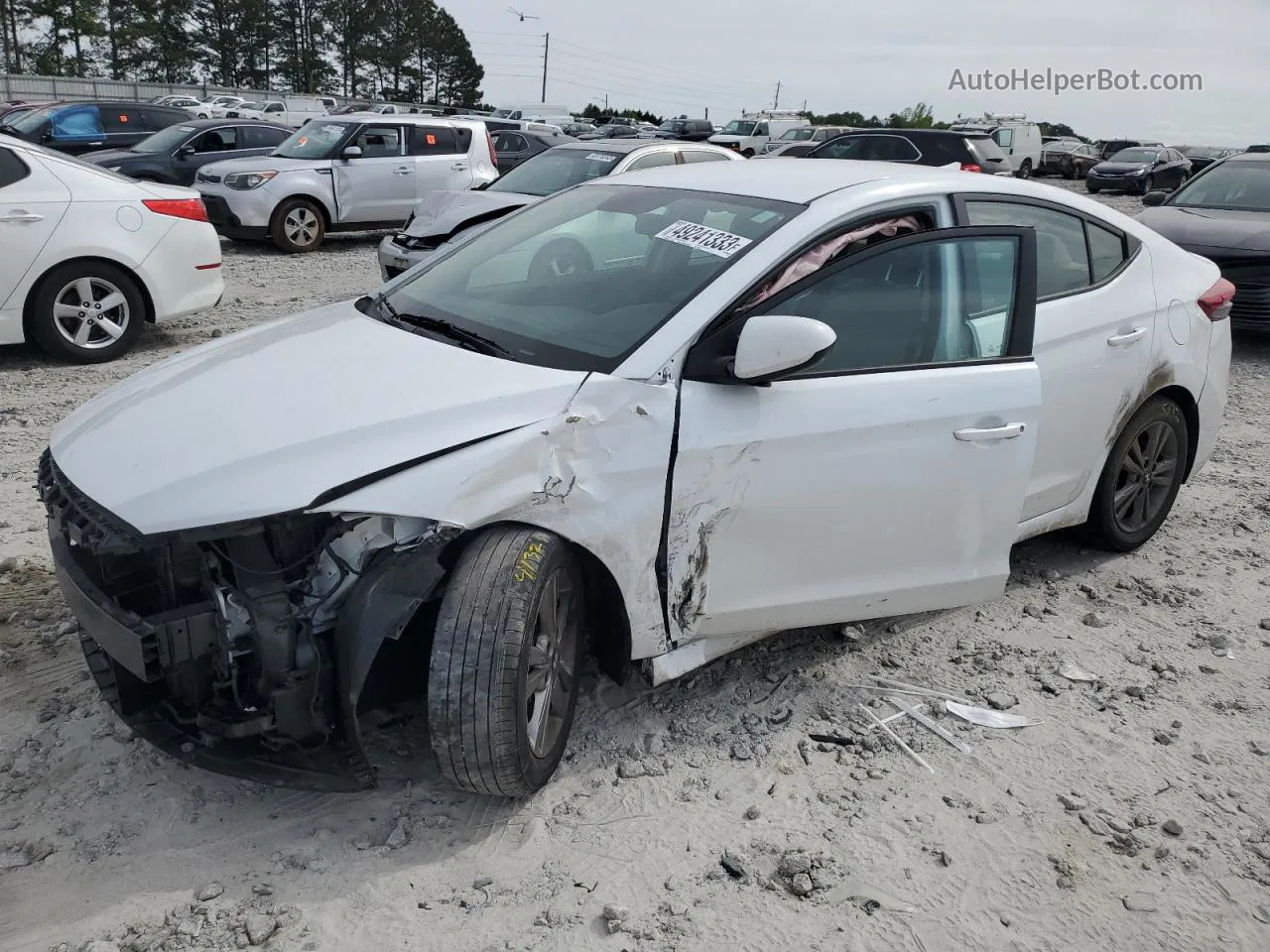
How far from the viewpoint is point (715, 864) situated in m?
2.66

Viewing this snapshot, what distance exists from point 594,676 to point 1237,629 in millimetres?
2470

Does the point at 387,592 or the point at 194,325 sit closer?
the point at 387,592

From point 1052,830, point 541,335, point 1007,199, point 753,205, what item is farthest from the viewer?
point 1007,199

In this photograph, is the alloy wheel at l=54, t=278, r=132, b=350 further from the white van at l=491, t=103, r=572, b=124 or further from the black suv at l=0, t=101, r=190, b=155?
the white van at l=491, t=103, r=572, b=124

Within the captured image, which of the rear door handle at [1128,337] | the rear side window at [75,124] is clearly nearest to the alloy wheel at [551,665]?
the rear door handle at [1128,337]

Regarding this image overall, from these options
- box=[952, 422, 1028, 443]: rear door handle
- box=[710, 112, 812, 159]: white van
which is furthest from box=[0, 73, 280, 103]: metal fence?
box=[952, 422, 1028, 443]: rear door handle

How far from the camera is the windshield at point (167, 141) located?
14633mm

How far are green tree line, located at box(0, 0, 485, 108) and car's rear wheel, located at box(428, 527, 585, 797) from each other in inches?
2689

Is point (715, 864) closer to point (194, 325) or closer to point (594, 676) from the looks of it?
point (594, 676)

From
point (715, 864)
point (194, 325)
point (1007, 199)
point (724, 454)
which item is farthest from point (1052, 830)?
point (194, 325)

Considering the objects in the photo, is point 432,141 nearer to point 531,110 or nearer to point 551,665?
point 551,665

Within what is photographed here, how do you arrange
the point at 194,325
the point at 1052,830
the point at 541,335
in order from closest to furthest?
the point at 1052,830, the point at 541,335, the point at 194,325

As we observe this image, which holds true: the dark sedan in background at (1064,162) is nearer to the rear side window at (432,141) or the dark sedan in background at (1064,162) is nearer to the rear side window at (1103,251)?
the rear side window at (432,141)

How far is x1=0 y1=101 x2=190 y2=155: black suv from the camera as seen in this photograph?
16703 millimetres
